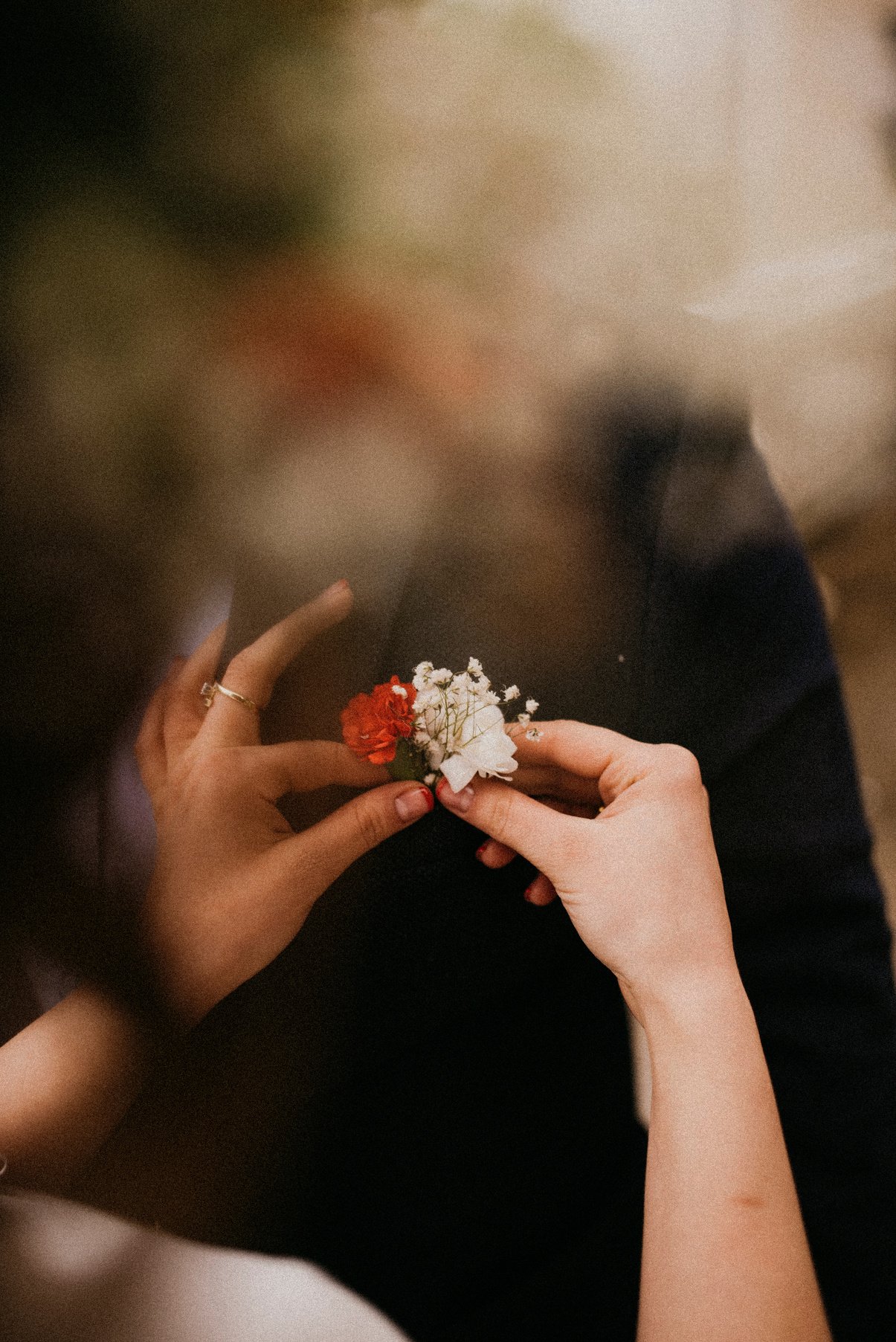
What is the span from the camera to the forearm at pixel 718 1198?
0.42 meters

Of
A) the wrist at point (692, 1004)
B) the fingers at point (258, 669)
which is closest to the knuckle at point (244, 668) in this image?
the fingers at point (258, 669)

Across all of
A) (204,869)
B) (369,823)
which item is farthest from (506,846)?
(204,869)

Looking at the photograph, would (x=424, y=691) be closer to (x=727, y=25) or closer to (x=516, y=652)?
(x=516, y=652)

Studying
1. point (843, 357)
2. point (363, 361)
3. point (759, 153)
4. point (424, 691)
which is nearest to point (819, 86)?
point (759, 153)

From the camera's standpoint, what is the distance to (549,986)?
1.95 ft

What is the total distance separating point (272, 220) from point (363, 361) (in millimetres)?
99

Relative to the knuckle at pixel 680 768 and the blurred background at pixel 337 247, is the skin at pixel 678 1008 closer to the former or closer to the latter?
the knuckle at pixel 680 768

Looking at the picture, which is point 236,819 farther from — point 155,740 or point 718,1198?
point 718,1198

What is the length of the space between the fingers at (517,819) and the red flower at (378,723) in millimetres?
49

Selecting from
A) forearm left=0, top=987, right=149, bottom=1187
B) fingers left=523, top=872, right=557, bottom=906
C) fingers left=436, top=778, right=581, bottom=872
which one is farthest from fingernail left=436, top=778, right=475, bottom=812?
forearm left=0, top=987, right=149, bottom=1187

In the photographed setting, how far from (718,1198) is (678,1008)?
10cm

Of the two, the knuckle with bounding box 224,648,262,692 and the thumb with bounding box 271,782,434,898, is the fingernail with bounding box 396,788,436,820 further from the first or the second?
the knuckle with bounding box 224,648,262,692

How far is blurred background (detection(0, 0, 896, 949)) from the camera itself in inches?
16.0

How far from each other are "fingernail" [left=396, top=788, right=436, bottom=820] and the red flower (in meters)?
0.03
